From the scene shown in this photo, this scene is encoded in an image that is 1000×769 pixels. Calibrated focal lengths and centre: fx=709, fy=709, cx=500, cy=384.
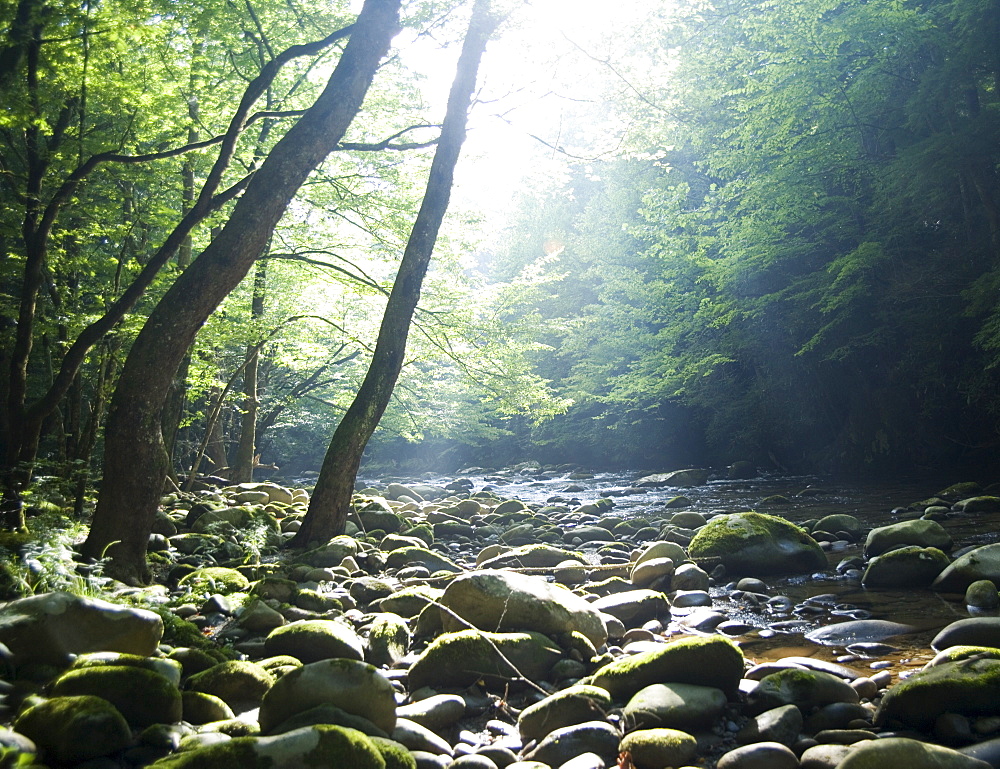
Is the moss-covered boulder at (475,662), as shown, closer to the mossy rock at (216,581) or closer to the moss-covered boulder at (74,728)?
the moss-covered boulder at (74,728)

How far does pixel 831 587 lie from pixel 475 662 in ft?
11.3

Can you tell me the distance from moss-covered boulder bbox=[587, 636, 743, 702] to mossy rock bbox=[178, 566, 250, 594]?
3.01m

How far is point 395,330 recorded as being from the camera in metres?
7.75

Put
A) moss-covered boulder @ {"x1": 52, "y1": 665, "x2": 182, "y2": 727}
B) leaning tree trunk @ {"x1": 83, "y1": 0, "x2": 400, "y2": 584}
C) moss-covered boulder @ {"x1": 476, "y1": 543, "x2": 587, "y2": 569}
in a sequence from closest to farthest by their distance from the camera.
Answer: moss-covered boulder @ {"x1": 52, "y1": 665, "x2": 182, "y2": 727}
leaning tree trunk @ {"x1": 83, "y1": 0, "x2": 400, "y2": 584}
moss-covered boulder @ {"x1": 476, "y1": 543, "x2": 587, "y2": 569}

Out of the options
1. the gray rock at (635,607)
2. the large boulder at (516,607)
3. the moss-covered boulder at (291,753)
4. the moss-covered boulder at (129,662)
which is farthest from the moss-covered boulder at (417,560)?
the moss-covered boulder at (291,753)

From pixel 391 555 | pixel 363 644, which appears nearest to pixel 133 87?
pixel 391 555

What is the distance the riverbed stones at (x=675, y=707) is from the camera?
3.05 meters

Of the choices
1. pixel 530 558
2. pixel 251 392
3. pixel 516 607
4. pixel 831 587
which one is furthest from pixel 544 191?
pixel 516 607

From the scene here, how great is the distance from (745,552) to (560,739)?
3980 millimetres

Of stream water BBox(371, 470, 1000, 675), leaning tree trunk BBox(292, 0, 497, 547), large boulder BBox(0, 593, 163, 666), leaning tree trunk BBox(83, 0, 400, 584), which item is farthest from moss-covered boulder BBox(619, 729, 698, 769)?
leaning tree trunk BBox(292, 0, 497, 547)

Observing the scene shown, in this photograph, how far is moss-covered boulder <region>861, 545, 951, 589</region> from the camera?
5477 mm

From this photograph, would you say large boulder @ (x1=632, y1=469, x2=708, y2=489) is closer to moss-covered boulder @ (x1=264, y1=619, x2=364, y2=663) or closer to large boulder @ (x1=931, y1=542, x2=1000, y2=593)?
large boulder @ (x1=931, y1=542, x2=1000, y2=593)

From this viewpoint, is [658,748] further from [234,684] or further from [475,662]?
[234,684]

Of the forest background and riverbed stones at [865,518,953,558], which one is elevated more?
→ the forest background
